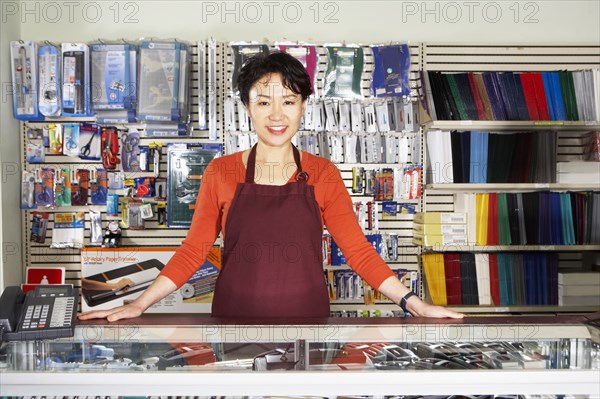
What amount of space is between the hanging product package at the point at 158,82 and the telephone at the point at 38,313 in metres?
2.64

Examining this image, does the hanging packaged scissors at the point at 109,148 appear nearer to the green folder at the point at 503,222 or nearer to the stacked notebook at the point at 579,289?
the green folder at the point at 503,222

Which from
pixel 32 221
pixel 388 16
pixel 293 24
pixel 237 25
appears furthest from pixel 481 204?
pixel 32 221

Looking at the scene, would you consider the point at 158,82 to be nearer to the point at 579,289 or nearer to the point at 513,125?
the point at 513,125

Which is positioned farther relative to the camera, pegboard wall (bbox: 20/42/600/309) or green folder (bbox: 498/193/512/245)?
pegboard wall (bbox: 20/42/600/309)

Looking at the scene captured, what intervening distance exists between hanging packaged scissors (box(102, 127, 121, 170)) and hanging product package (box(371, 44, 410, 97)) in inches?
77.2

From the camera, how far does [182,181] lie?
4227 millimetres

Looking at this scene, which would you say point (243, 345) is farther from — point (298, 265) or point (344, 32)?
point (344, 32)

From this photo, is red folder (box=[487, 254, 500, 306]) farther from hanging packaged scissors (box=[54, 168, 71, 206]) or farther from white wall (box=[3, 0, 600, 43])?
hanging packaged scissors (box=[54, 168, 71, 206])

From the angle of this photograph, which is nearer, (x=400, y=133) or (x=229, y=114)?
(x=229, y=114)

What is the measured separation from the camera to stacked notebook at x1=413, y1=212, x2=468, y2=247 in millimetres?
4047

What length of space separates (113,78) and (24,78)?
656mm

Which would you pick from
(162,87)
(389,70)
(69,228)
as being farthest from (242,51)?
(69,228)

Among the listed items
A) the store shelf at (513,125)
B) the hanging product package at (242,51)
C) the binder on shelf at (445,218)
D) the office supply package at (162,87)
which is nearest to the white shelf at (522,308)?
the binder on shelf at (445,218)

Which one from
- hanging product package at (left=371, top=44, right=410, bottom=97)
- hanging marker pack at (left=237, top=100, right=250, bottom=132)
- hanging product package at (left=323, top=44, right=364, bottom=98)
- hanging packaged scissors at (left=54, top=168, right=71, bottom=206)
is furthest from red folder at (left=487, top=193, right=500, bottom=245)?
hanging packaged scissors at (left=54, top=168, right=71, bottom=206)
